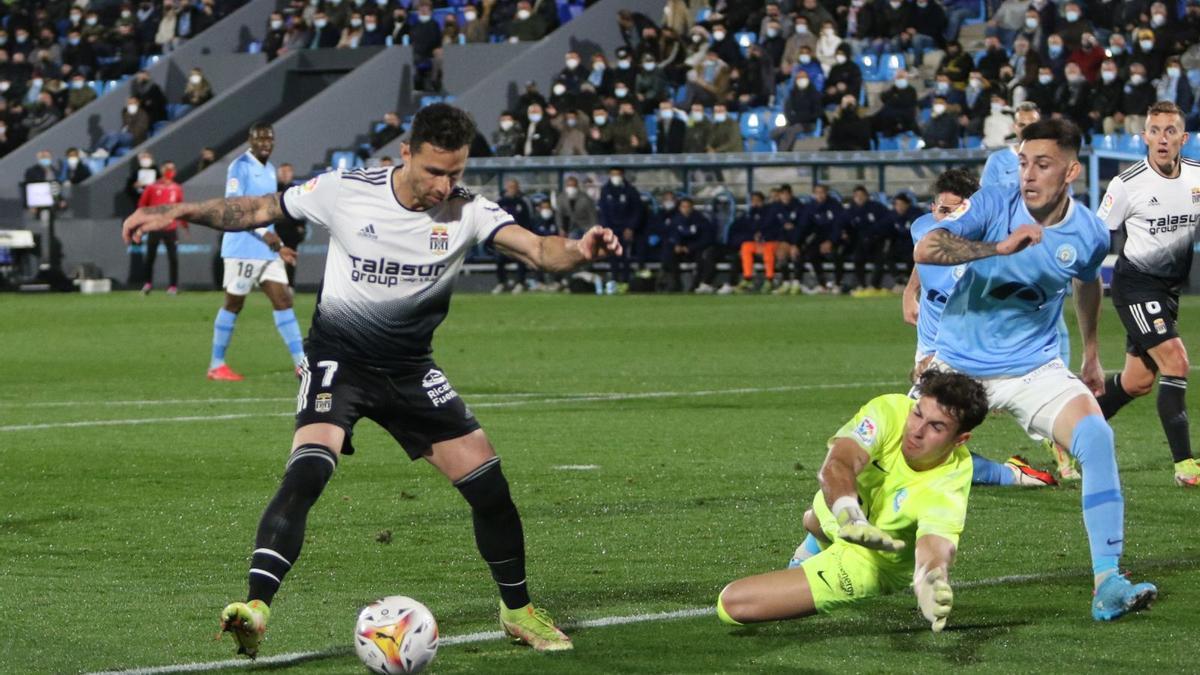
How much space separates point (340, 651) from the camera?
6352mm

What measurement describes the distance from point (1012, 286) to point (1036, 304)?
0.15 m

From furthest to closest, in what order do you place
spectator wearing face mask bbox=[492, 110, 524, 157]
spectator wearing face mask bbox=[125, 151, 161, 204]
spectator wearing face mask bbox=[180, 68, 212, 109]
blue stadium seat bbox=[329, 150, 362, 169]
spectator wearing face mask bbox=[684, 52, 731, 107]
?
spectator wearing face mask bbox=[180, 68, 212, 109] < blue stadium seat bbox=[329, 150, 362, 169] < spectator wearing face mask bbox=[125, 151, 161, 204] < spectator wearing face mask bbox=[492, 110, 524, 157] < spectator wearing face mask bbox=[684, 52, 731, 107]

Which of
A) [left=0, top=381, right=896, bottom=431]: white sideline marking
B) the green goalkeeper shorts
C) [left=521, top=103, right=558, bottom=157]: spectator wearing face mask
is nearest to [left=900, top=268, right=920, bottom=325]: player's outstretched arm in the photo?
the green goalkeeper shorts

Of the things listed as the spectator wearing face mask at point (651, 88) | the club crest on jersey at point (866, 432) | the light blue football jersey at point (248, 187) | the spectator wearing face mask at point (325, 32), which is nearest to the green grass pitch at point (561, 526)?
the club crest on jersey at point (866, 432)

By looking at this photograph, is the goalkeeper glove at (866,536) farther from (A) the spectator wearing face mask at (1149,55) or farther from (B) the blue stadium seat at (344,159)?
(B) the blue stadium seat at (344,159)

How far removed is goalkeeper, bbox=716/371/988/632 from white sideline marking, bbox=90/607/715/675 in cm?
40

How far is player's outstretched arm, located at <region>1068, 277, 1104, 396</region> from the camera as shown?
26.2 feet

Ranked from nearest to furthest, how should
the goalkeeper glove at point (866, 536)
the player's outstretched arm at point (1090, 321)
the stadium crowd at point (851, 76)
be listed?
the goalkeeper glove at point (866, 536), the player's outstretched arm at point (1090, 321), the stadium crowd at point (851, 76)

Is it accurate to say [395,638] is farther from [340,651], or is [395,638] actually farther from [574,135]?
[574,135]

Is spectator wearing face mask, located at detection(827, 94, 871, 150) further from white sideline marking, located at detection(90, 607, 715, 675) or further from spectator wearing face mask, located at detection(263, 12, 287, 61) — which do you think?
white sideline marking, located at detection(90, 607, 715, 675)

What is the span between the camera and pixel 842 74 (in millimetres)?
33156

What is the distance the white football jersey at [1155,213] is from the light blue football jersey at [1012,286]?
3.20m

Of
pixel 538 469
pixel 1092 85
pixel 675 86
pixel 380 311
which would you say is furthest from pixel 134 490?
pixel 675 86

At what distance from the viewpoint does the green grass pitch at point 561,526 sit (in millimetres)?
6449
